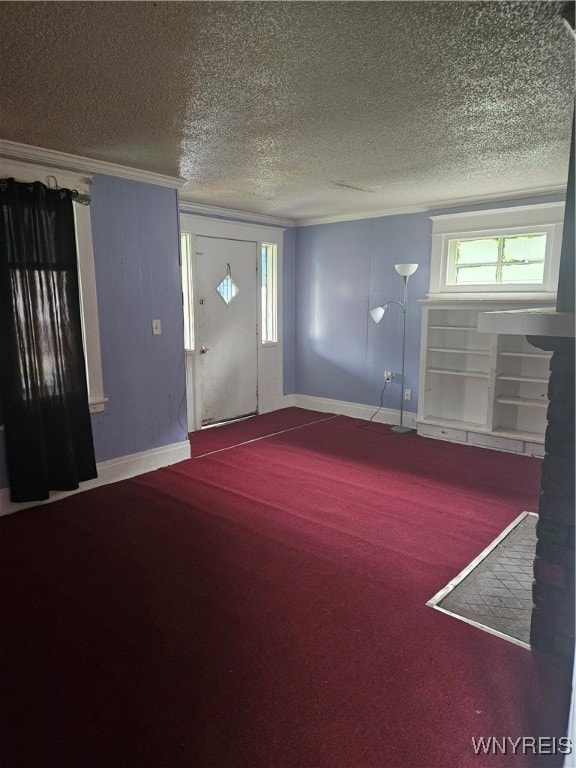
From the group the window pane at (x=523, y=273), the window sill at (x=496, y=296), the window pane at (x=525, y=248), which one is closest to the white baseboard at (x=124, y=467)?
the window sill at (x=496, y=296)

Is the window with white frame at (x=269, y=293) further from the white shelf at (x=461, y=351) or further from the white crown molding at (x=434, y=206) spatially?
the white shelf at (x=461, y=351)

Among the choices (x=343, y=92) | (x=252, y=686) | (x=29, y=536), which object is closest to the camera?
(x=252, y=686)

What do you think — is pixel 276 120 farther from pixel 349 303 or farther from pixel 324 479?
pixel 349 303

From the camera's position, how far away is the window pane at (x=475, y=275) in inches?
185

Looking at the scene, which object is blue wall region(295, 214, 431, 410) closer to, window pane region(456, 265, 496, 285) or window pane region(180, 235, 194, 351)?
window pane region(456, 265, 496, 285)

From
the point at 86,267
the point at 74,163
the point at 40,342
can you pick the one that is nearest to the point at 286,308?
the point at 86,267

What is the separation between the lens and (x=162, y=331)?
13.4ft

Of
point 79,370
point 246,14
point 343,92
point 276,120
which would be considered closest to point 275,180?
point 276,120

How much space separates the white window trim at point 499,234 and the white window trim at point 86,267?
3.19 m

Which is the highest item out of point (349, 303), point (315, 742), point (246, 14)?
point (246, 14)

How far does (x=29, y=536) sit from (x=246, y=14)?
9.42 ft

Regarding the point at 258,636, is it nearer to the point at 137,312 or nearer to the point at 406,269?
the point at 137,312

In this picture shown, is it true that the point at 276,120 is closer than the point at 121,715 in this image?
No

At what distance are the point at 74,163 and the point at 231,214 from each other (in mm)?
2181
